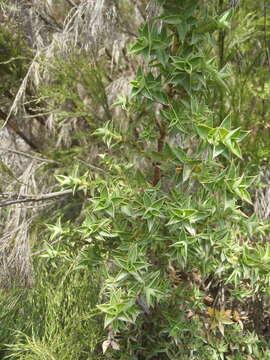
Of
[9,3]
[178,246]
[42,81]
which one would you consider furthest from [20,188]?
[178,246]

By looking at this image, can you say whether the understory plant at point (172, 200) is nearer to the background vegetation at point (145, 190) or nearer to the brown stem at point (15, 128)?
the background vegetation at point (145, 190)

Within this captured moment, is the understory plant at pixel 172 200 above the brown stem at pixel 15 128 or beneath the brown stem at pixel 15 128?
above

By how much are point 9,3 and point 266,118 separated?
1.22 m

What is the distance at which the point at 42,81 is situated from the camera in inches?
71.3

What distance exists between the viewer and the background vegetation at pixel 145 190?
2.93 feet

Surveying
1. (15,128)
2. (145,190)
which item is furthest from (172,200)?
(15,128)

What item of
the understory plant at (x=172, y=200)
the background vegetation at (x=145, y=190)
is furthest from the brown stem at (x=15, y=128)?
the understory plant at (x=172, y=200)

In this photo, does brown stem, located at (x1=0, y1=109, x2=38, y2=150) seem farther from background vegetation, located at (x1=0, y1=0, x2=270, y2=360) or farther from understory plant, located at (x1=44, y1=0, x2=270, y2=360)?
understory plant, located at (x1=44, y1=0, x2=270, y2=360)

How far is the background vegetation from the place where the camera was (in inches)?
35.1

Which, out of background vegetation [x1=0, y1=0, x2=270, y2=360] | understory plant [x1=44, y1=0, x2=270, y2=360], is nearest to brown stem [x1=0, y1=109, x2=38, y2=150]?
background vegetation [x1=0, y1=0, x2=270, y2=360]

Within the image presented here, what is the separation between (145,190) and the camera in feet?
3.12

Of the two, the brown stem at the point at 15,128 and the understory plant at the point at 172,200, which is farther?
the brown stem at the point at 15,128

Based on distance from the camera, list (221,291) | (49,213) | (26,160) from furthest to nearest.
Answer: (26,160), (49,213), (221,291)

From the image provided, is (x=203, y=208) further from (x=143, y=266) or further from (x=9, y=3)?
(x=9, y=3)
